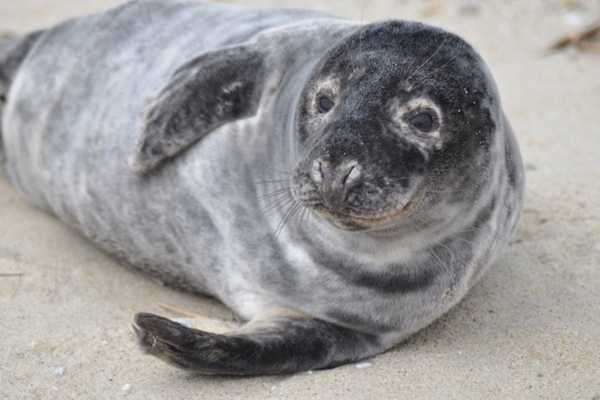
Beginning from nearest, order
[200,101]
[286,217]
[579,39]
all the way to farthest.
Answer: [286,217], [200,101], [579,39]

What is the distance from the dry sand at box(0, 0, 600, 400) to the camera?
2.85 m

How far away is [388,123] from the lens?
9.08 ft

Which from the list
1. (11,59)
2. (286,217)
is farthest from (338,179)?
(11,59)

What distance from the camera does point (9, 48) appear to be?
475 centimetres

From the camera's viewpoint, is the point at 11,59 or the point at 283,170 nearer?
the point at 283,170

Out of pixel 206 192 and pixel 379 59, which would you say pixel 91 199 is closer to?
pixel 206 192

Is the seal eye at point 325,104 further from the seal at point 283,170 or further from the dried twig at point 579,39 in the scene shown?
the dried twig at point 579,39

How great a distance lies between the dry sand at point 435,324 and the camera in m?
2.85

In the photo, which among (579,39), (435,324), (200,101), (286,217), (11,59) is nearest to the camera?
(286,217)

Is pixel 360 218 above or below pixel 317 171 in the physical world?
below

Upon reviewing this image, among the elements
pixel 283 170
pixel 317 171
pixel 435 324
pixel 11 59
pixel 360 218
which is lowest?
pixel 435 324

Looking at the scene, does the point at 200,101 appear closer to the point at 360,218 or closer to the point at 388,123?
the point at 388,123

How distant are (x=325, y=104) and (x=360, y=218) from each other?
16.2 inches

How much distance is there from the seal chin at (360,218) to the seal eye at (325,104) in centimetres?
33
